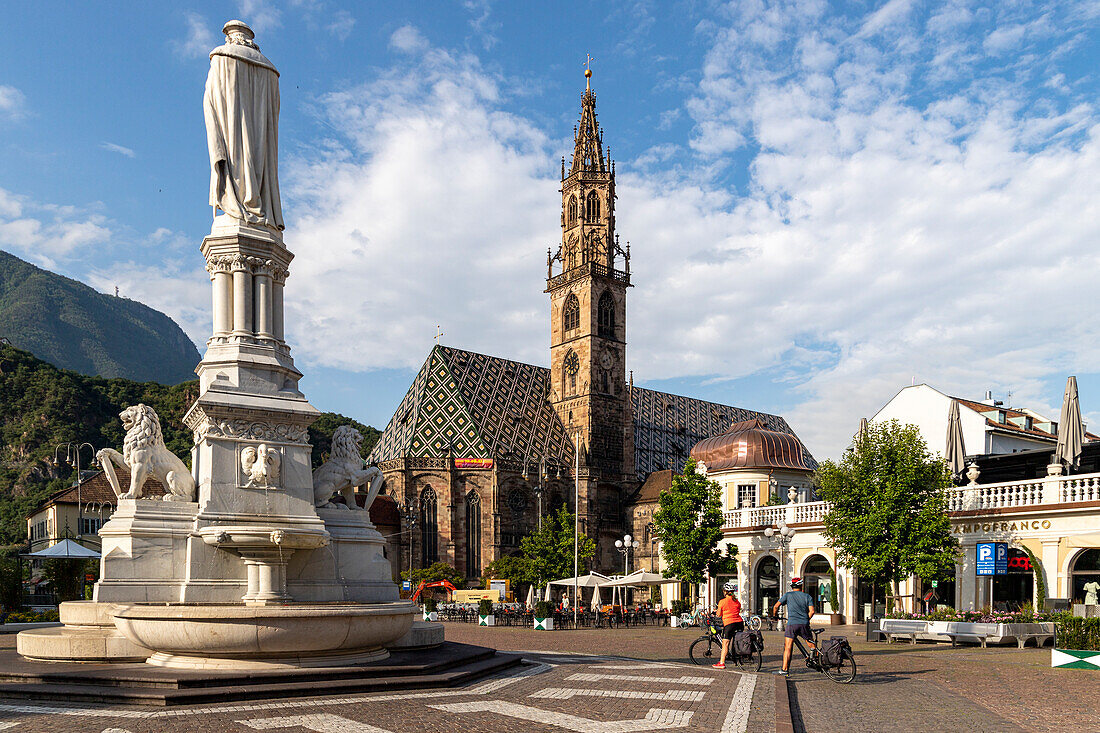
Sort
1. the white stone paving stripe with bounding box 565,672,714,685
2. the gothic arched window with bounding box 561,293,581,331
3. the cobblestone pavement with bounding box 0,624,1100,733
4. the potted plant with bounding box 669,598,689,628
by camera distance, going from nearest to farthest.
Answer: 1. the cobblestone pavement with bounding box 0,624,1100,733
2. the white stone paving stripe with bounding box 565,672,714,685
3. the potted plant with bounding box 669,598,689,628
4. the gothic arched window with bounding box 561,293,581,331

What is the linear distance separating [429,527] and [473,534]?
3676 mm

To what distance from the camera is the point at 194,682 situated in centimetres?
1113

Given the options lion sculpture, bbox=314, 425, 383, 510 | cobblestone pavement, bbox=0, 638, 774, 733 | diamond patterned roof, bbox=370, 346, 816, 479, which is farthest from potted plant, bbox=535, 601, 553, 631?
diamond patterned roof, bbox=370, 346, 816, 479

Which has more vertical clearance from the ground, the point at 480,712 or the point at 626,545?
the point at 480,712

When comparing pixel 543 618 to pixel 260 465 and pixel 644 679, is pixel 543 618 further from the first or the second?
pixel 260 465

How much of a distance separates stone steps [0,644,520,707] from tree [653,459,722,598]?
26469mm

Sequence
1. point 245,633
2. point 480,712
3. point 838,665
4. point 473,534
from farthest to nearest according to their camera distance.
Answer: point 473,534 → point 838,665 → point 245,633 → point 480,712

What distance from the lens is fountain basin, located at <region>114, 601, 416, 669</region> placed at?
11703 mm

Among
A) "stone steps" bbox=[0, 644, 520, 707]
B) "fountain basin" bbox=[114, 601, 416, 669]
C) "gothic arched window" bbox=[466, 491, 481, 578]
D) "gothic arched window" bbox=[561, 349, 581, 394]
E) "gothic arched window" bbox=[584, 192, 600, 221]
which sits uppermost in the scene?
"gothic arched window" bbox=[584, 192, 600, 221]

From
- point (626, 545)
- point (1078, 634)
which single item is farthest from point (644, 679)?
point (626, 545)

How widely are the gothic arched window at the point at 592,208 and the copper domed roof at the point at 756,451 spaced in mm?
41544

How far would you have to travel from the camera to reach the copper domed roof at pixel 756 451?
46.2 m

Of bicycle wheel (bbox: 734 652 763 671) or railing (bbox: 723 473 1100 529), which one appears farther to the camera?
railing (bbox: 723 473 1100 529)

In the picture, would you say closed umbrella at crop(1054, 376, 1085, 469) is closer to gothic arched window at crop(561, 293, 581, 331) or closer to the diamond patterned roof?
the diamond patterned roof
